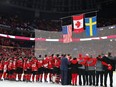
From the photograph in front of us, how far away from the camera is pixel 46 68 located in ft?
56.7

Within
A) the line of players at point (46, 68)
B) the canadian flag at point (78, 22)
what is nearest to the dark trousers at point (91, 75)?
the line of players at point (46, 68)

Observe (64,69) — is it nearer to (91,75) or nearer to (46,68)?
(91,75)

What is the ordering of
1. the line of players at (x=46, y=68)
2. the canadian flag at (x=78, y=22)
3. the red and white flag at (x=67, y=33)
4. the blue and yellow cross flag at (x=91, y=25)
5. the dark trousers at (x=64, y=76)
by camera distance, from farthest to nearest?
the red and white flag at (x=67, y=33)
the canadian flag at (x=78, y=22)
the blue and yellow cross flag at (x=91, y=25)
the dark trousers at (x=64, y=76)
the line of players at (x=46, y=68)

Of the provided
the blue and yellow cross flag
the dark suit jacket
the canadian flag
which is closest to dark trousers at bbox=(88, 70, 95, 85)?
the dark suit jacket

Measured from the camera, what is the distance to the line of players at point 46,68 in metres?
15.3

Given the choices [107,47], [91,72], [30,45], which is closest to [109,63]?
[91,72]

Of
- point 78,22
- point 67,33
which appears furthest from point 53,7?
point 78,22

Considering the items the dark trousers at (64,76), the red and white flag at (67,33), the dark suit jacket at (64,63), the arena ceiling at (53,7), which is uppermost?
the arena ceiling at (53,7)

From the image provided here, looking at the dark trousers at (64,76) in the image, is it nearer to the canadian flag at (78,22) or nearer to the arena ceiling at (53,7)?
the canadian flag at (78,22)

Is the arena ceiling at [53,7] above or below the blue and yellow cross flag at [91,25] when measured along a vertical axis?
above

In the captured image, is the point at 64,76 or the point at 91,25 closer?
the point at 64,76

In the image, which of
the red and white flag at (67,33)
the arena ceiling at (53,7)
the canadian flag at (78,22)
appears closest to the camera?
the canadian flag at (78,22)

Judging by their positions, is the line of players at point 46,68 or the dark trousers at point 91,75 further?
the line of players at point 46,68

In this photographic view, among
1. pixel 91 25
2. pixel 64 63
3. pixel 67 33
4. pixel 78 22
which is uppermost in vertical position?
pixel 78 22
